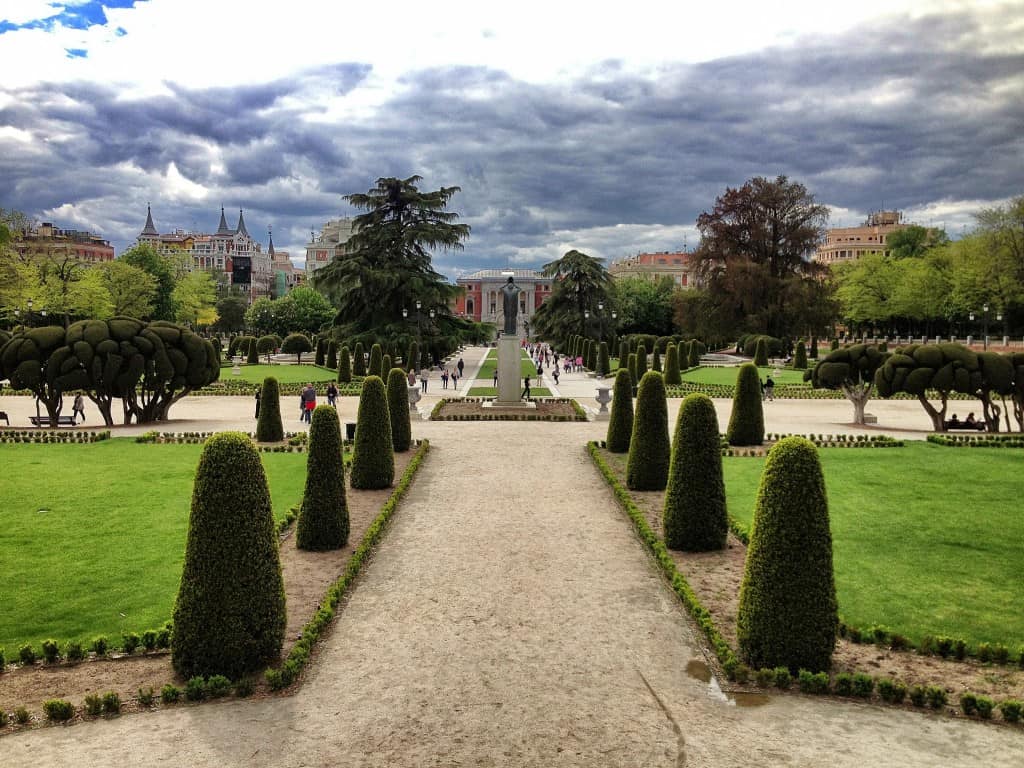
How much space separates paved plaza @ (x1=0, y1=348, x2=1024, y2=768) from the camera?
603cm

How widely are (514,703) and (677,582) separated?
354cm

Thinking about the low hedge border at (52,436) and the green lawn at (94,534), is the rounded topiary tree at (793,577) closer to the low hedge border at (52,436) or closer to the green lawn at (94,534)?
the green lawn at (94,534)

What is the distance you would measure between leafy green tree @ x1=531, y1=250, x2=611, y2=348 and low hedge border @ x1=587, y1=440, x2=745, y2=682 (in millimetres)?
54594

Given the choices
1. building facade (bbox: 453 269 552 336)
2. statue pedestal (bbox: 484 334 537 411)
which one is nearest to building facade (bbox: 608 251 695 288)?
building facade (bbox: 453 269 552 336)

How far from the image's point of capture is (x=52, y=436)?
2122 centimetres

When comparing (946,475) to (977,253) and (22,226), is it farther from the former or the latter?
(22,226)

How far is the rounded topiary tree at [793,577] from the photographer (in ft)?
24.3

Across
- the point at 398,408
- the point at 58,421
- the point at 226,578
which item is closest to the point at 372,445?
the point at 398,408

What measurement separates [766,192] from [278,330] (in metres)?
51.6

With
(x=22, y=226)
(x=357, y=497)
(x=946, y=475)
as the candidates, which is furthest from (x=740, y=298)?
(x=22, y=226)

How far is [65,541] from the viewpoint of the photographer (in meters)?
11.5

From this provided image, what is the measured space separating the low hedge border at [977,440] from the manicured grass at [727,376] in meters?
17.7

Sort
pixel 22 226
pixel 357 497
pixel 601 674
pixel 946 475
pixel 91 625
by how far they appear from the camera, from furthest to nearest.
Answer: pixel 22 226, pixel 946 475, pixel 357 497, pixel 91 625, pixel 601 674

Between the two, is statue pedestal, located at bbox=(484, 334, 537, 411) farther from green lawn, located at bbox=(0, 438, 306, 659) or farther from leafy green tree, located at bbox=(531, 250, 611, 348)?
leafy green tree, located at bbox=(531, 250, 611, 348)
